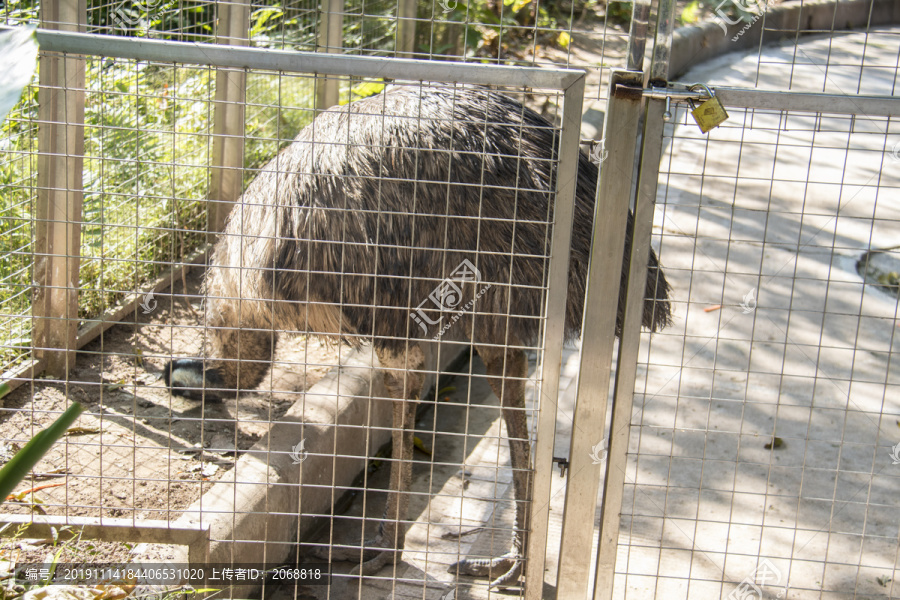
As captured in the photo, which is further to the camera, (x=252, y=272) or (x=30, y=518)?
(x=252, y=272)

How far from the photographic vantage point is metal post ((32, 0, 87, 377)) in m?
3.46

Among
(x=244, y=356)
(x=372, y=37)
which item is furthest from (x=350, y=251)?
(x=372, y=37)

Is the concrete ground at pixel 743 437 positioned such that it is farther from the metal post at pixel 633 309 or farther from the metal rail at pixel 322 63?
the metal rail at pixel 322 63

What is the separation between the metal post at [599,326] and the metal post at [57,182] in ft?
7.06

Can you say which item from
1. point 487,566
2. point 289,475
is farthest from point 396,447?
point 487,566

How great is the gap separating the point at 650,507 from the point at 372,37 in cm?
455

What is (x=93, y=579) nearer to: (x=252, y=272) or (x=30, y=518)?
(x=30, y=518)

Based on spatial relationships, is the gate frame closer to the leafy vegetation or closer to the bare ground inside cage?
the bare ground inside cage

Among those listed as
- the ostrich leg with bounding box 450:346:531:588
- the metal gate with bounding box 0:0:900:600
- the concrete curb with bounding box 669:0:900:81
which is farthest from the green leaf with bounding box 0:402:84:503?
the concrete curb with bounding box 669:0:900:81

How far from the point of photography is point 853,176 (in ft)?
22.4

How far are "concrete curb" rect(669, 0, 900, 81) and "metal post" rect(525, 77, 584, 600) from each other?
6.98 meters

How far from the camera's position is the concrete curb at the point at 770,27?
9.45 meters

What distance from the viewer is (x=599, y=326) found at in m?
2.33

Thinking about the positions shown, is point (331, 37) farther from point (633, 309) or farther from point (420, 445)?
point (633, 309)
